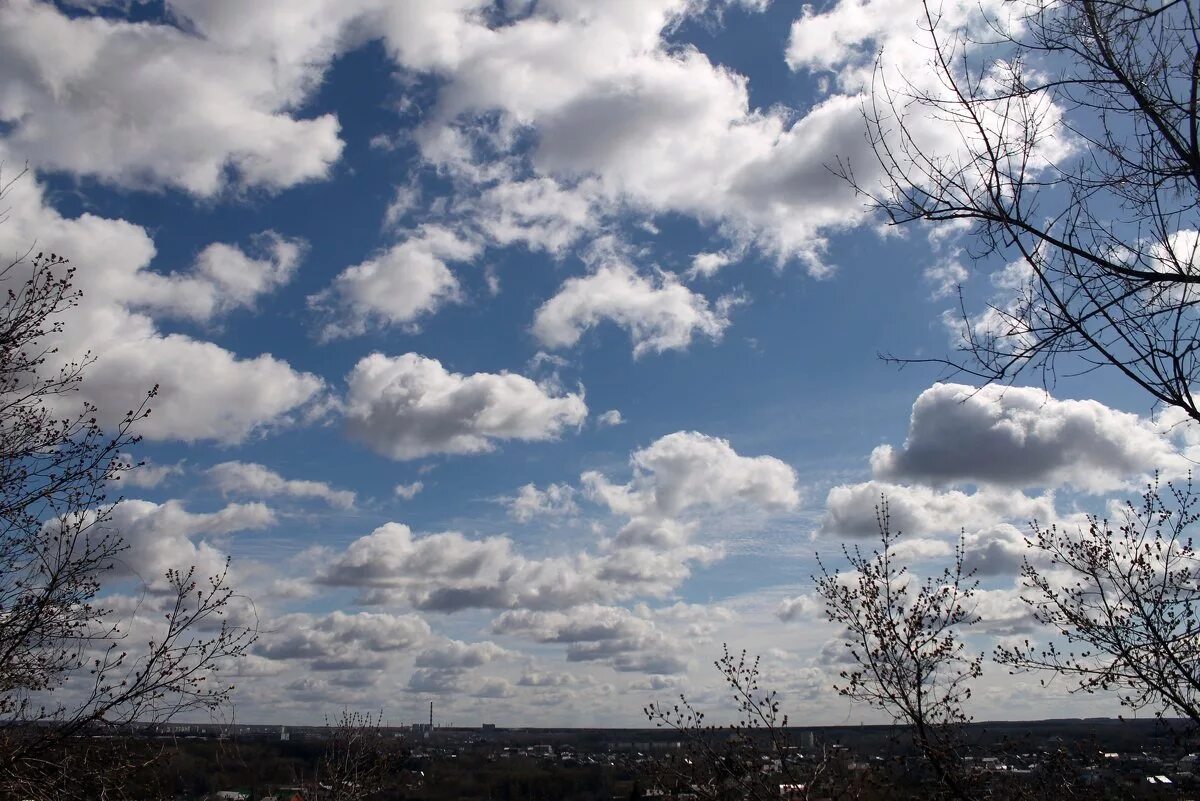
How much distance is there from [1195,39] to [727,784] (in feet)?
27.5

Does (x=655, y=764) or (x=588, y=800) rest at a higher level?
(x=655, y=764)

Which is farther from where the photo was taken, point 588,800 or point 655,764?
point 588,800

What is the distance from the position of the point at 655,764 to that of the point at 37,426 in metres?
7.41

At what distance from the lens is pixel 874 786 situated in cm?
1022

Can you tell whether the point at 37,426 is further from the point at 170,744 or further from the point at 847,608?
the point at 847,608

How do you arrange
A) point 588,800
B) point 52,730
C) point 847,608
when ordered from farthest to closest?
point 588,800 < point 847,608 < point 52,730

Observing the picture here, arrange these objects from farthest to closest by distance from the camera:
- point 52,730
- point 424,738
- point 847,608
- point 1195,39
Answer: point 424,738 < point 847,608 < point 52,730 < point 1195,39

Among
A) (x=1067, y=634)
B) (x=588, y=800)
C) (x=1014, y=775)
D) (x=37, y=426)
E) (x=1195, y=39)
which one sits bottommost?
(x=588, y=800)

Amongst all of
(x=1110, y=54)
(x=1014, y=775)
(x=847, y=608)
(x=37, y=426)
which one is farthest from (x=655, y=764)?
(x=1110, y=54)

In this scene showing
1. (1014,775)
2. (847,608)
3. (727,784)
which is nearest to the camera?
(727,784)

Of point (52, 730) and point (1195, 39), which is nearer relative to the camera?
point (1195, 39)

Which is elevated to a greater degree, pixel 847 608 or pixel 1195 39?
pixel 1195 39

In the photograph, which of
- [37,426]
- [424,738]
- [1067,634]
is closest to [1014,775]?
[1067,634]

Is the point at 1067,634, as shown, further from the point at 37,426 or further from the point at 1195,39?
the point at 37,426
